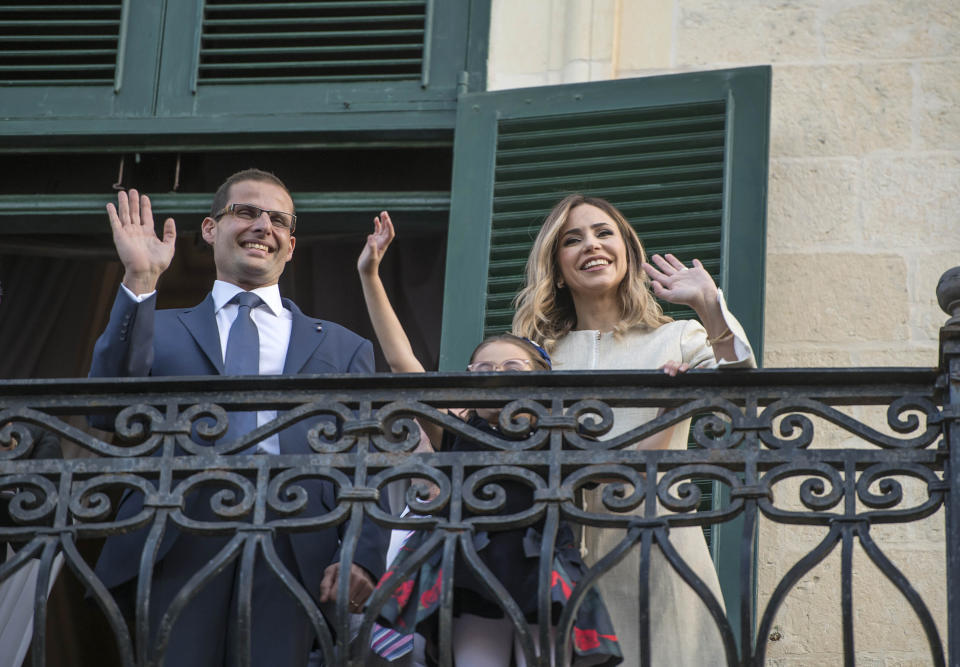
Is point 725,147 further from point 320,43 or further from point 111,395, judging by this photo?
point 111,395

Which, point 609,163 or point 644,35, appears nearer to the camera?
point 609,163

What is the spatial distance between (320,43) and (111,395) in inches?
92.5

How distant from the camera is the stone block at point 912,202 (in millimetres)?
6016

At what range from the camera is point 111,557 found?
471 cm

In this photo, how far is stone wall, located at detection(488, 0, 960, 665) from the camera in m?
5.56

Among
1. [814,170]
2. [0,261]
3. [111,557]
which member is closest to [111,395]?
[111,557]

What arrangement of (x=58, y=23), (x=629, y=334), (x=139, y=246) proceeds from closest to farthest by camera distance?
(x=139, y=246)
(x=629, y=334)
(x=58, y=23)

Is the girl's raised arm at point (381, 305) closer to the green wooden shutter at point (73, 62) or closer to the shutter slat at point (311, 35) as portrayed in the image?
the shutter slat at point (311, 35)

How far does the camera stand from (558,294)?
17.7ft

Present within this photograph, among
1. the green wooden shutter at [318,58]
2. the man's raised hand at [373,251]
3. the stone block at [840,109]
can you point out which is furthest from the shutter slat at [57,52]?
the stone block at [840,109]

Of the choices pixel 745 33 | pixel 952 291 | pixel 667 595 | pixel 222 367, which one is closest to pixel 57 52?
pixel 222 367

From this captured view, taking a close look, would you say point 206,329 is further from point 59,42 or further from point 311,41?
point 59,42

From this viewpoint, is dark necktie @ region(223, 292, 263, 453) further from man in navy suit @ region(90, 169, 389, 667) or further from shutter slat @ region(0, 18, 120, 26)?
shutter slat @ region(0, 18, 120, 26)

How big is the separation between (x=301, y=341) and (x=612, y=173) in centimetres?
154
